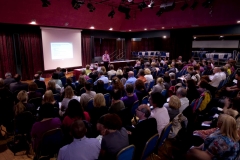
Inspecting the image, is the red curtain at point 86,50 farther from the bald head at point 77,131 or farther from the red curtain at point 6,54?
the bald head at point 77,131

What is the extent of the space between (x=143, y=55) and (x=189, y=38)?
588cm

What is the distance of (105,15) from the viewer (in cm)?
1101

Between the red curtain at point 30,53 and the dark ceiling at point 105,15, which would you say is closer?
the dark ceiling at point 105,15

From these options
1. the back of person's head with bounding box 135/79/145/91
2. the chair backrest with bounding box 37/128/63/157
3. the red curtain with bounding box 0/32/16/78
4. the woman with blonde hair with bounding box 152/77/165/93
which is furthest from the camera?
the red curtain with bounding box 0/32/16/78

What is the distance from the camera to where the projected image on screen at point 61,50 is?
11109 mm

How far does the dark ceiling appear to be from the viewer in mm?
7797

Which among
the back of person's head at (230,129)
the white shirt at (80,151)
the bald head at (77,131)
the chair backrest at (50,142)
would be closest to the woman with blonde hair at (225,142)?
the back of person's head at (230,129)

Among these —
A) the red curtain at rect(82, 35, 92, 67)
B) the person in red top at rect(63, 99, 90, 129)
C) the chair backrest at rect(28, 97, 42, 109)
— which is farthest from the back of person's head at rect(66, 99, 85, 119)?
the red curtain at rect(82, 35, 92, 67)

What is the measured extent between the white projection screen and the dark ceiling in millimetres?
1108

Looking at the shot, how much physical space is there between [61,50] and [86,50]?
2.36m

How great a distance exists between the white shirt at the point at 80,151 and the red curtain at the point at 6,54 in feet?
30.8

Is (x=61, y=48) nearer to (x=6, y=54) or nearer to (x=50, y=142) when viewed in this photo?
(x=6, y=54)

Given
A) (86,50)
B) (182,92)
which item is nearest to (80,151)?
(182,92)

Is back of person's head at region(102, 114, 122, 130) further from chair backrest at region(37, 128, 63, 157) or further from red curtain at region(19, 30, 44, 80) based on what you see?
red curtain at region(19, 30, 44, 80)
